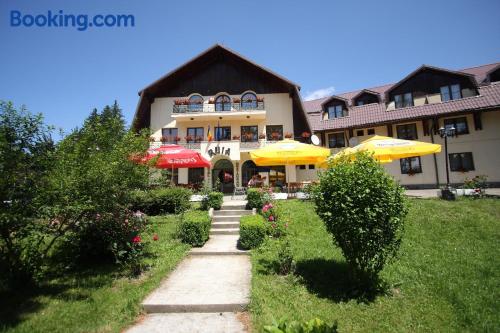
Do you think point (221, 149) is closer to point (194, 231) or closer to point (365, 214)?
point (194, 231)

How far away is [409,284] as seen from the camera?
539 centimetres

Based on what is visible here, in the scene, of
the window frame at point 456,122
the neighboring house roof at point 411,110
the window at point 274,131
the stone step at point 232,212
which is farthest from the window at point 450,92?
the stone step at point 232,212

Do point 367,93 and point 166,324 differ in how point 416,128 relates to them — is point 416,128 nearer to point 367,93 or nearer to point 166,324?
point 367,93

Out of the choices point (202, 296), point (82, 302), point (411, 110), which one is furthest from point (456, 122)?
point (82, 302)

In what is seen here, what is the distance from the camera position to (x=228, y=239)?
30.6 ft

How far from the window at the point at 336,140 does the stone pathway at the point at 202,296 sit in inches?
811

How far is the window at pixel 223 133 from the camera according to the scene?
73.1 ft

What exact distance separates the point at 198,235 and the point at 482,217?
31.5 ft

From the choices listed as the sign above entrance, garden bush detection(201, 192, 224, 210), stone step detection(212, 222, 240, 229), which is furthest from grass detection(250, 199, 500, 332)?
the sign above entrance

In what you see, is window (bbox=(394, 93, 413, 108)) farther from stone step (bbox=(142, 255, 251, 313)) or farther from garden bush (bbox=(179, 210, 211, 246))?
stone step (bbox=(142, 255, 251, 313))

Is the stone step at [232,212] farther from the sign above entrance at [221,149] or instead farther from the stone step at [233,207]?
the sign above entrance at [221,149]

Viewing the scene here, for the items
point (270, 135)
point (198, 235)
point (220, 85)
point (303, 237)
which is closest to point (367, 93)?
point (270, 135)

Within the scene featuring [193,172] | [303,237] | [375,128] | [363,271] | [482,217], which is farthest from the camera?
[375,128]

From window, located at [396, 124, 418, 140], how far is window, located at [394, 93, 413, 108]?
1860 mm
